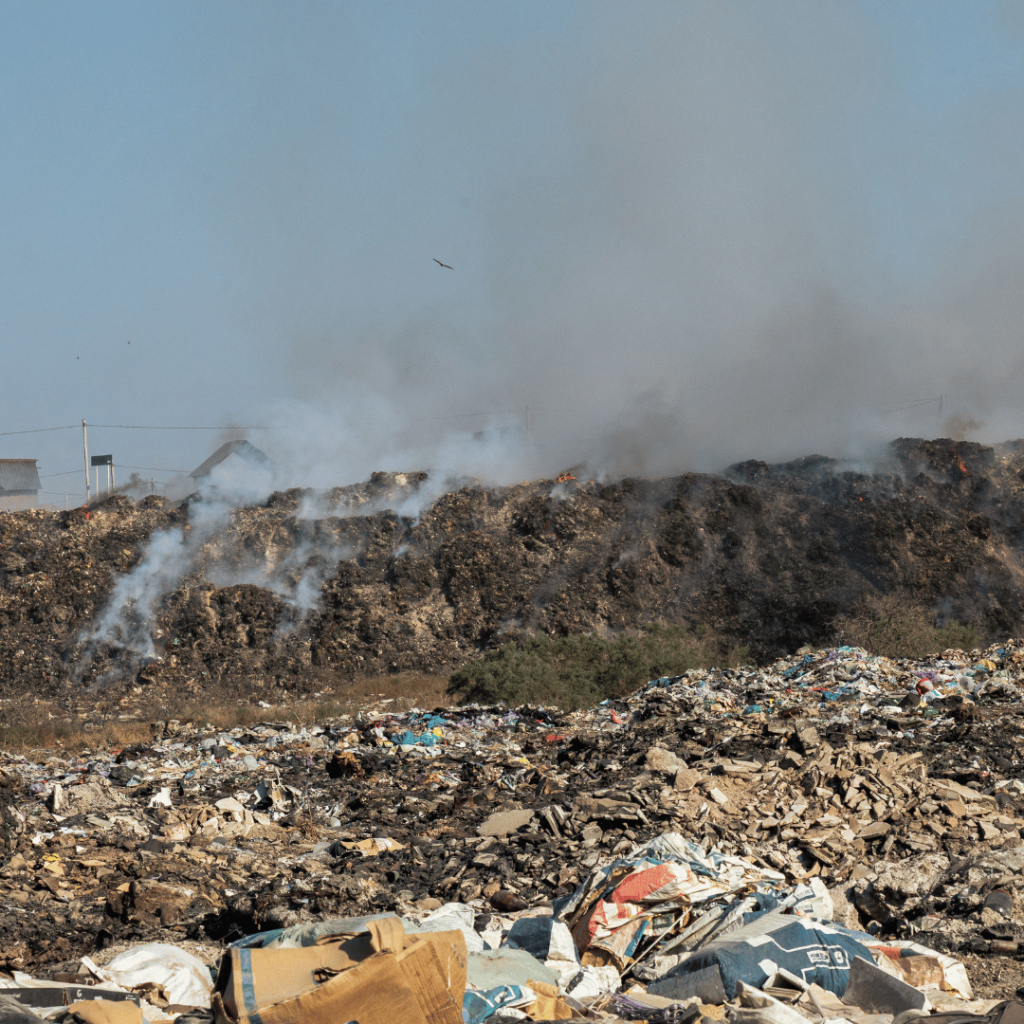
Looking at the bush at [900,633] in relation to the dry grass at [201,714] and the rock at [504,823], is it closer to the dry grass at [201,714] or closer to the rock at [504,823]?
the dry grass at [201,714]

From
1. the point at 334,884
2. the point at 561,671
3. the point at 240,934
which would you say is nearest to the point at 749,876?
the point at 334,884

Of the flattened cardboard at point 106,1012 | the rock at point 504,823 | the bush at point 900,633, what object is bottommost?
the flattened cardboard at point 106,1012

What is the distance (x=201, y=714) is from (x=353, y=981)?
46.6 ft

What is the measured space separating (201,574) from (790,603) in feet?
46.4

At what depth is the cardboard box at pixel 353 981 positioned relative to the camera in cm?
322

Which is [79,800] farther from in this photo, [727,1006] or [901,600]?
[901,600]

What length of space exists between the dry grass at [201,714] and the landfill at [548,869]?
2.04 m

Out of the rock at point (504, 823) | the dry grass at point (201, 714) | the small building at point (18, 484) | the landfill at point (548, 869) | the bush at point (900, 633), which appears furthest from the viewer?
the small building at point (18, 484)

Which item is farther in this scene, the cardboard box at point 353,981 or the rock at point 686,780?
the rock at point 686,780

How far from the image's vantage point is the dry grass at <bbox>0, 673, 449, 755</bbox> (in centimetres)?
1432

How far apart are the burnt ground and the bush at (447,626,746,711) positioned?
3.03m

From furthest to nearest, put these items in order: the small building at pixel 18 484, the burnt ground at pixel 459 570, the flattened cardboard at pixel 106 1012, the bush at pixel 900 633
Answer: the small building at pixel 18 484 → the burnt ground at pixel 459 570 → the bush at pixel 900 633 → the flattened cardboard at pixel 106 1012

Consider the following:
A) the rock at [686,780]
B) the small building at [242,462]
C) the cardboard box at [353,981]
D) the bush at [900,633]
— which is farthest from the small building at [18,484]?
the cardboard box at [353,981]

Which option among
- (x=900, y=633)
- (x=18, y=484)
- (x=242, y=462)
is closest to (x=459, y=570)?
(x=242, y=462)
